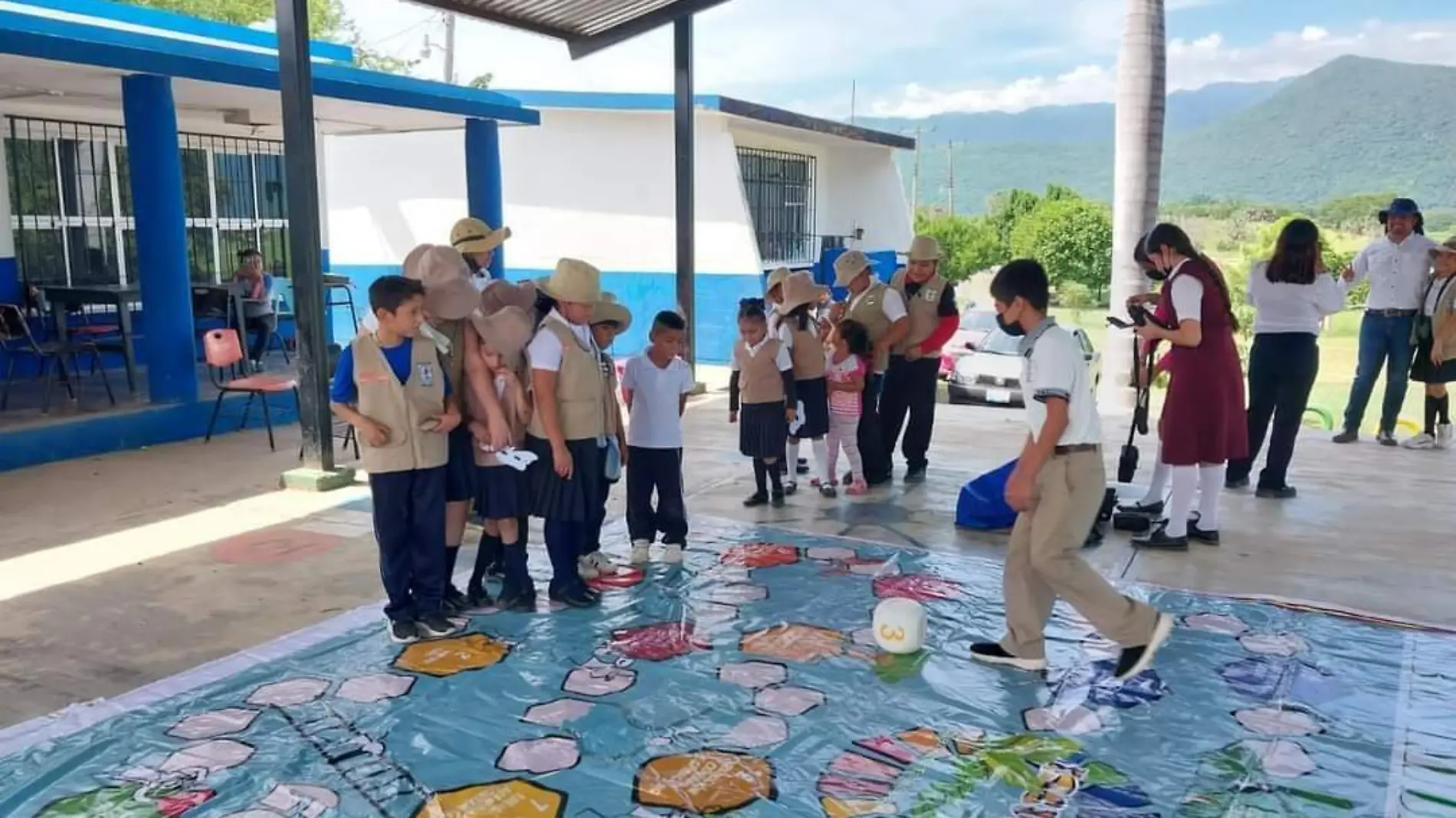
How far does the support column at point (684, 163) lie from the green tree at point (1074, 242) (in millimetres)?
18019

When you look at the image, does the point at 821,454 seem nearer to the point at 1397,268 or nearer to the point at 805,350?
the point at 805,350

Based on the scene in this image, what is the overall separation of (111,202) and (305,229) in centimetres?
568

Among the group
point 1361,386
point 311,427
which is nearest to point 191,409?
point 311,427

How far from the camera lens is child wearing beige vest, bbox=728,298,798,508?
588 cm

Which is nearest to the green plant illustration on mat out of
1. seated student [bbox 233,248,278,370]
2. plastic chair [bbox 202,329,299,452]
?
plastic chair [bbox 202,329,299,452]

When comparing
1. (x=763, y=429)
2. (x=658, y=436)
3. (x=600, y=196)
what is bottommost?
(x=763, y=429)

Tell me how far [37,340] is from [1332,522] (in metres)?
10.2

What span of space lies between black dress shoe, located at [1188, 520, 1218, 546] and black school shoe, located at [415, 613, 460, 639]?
3.48 metres

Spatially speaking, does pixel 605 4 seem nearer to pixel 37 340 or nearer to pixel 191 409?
pixel 191 409

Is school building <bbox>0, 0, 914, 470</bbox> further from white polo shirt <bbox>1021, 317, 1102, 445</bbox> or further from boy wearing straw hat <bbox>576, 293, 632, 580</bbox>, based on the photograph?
white polo shirt <bbox>1021, 317, 1102, 445</bbox>

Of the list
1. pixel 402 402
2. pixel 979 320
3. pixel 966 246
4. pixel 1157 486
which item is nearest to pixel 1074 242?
pixel 966 246

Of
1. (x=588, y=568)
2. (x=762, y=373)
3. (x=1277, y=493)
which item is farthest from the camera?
(x=1277, y=493)

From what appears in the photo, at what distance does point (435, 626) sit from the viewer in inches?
163

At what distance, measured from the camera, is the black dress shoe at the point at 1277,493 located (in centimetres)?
638
